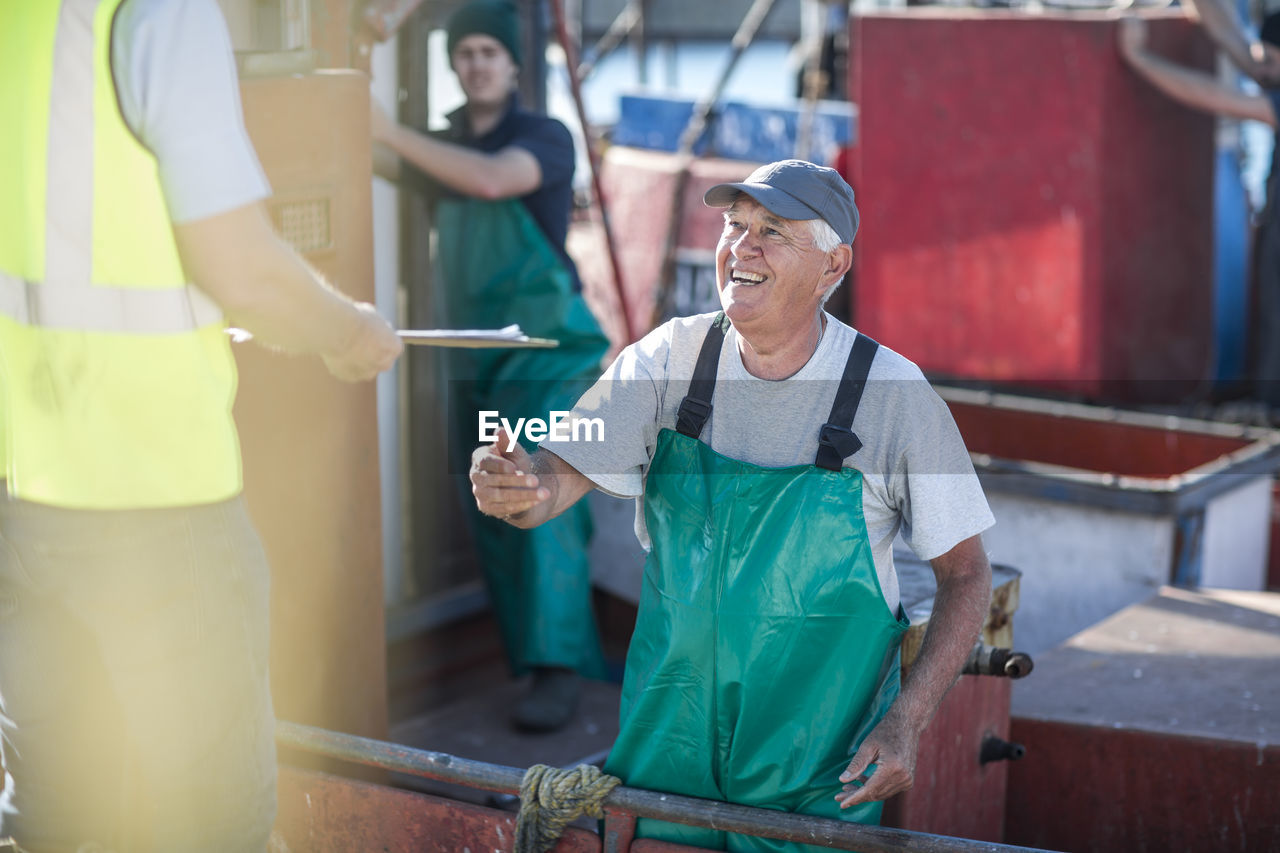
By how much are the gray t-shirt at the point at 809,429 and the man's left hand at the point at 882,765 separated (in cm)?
24

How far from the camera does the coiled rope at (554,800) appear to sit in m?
2.37

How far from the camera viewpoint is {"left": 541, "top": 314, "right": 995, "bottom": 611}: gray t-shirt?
226cm

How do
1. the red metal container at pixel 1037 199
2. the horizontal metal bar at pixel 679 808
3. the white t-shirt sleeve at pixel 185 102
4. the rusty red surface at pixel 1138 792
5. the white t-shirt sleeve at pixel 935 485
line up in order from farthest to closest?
the red metal container at pixel 1037 199 < the rusty red surface at pixel 1138 792 < the white t-shirt sleeve at pixel 935 485 < the horizontal metal bar at pixel 679 808 < the white t-shirt sleeve at pixel 185 102

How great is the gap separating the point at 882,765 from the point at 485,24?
104 inches

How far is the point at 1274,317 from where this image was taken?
6.25m

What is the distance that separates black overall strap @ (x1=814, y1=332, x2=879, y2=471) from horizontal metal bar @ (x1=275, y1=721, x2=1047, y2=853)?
1.80 feet

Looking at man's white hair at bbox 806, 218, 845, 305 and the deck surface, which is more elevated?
man's white hair at bbox 806, 218, 845, 305

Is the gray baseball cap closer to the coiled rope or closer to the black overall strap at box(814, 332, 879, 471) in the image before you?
the black overall strap at box(814, 332, 879, 471)

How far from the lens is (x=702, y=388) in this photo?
7.72 feet

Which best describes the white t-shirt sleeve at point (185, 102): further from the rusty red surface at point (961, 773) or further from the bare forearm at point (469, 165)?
the bare forearm at point (469, 165)

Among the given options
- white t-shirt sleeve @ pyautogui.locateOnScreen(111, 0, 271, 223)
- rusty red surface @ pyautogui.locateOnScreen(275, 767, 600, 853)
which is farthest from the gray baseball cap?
rusty red surface @ pyautogui.locateOnScreen(275, 767, 600, 853)

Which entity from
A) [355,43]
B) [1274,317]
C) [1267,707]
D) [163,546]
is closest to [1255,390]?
[1274,317]

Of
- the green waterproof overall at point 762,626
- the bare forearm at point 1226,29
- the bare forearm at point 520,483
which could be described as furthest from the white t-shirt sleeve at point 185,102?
the bare forearm at point 1226,29

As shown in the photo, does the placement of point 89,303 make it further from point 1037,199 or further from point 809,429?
point 1037,199
